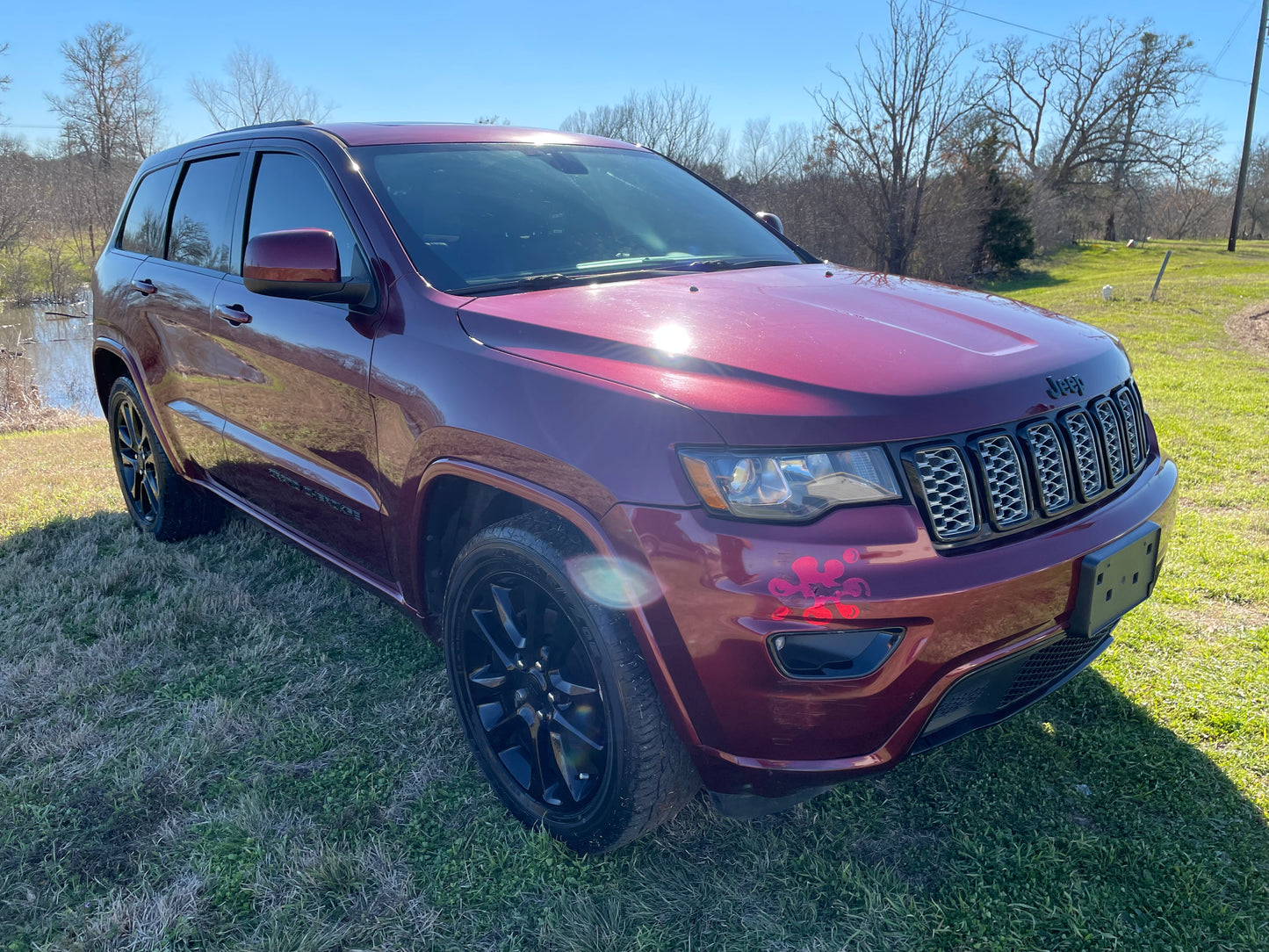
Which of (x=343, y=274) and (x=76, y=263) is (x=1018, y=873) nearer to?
(x=343, y=274)

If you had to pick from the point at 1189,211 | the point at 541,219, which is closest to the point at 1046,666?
the point at 541,219

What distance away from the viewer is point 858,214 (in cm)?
2370

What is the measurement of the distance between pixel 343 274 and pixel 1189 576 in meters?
3.75

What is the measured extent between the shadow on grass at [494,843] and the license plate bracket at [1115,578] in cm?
64

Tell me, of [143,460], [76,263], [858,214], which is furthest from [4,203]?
[143,460]

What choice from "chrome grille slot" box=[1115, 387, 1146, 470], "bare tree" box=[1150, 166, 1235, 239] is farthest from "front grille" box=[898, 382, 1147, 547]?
"bare tree" box=[1150, 166, 1235, 239]

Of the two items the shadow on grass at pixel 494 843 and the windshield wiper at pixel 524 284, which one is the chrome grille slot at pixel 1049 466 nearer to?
the shadow on grass at pixel 494 843

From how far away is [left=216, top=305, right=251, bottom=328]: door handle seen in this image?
305 cm

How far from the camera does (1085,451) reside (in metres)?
2.05

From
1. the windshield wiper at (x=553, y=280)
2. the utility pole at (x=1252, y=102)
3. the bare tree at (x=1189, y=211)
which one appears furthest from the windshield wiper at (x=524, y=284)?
the bare tree at (x=1189, y=211)

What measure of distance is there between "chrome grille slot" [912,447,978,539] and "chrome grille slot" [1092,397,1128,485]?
0.59m

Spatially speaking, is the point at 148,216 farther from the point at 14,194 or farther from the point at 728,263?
the point at 14,194

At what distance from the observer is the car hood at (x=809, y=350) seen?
1.74 meters

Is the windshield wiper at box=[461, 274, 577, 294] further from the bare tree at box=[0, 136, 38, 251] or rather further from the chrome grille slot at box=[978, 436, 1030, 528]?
the bare tree at box=[0, 136, 38, 251]
